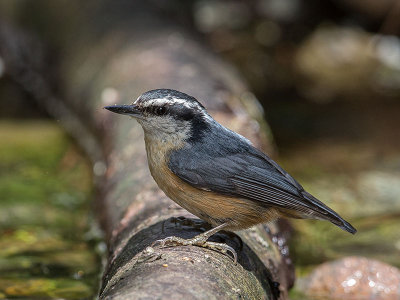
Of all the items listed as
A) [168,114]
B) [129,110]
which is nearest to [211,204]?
[168,114]

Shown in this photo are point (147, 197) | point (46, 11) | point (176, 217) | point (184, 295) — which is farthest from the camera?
point (46, 11)

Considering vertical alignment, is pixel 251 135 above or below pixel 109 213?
above

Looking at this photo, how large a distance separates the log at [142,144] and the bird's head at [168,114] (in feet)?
1.71

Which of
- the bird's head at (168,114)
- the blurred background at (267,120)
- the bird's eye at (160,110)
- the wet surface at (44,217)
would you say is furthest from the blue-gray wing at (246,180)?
the wet surface at (44,217)

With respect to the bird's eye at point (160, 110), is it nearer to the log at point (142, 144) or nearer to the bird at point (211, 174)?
the bird at point (211, 174)

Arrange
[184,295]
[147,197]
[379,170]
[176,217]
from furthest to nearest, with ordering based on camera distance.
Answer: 1. [379,170]
2. [147,197]
3. [176,217]
4. [184,295]

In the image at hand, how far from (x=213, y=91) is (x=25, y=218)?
1958 millimetres

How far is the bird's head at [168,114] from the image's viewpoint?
3812 mm

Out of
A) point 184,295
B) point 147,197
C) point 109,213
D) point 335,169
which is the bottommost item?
point 335,169

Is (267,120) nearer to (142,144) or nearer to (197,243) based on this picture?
(142,144)

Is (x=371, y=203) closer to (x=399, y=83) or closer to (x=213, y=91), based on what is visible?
(x=213, y=91)

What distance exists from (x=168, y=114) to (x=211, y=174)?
0.45 m

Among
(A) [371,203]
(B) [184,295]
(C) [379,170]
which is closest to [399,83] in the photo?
(C) [379,170]

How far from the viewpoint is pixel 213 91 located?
5.92 meters
